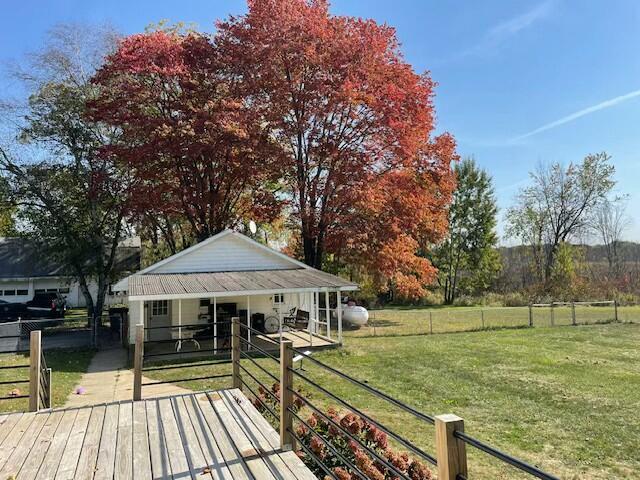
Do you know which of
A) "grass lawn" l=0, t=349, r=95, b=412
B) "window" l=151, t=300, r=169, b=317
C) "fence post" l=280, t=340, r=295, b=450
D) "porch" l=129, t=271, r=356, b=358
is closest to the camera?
"fence post" l=280, t=340, r=295, b=450

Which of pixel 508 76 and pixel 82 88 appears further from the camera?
pixel 82 88

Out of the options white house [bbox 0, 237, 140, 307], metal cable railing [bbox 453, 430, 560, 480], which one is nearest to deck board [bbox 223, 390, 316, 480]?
metal cable railing [bbox 453, 430, 560, 480]

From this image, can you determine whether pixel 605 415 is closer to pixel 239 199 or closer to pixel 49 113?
pixel 239 199

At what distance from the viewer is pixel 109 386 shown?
9.56m

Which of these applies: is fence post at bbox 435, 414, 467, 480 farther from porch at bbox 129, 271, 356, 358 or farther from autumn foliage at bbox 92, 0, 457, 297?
autumn foliage at bbox 92, 0, 457, 297

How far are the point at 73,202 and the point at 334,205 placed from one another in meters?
12.8

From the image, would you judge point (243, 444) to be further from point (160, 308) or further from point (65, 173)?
point (65, 173)

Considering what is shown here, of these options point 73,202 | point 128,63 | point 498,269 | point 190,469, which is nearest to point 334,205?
point 128,63

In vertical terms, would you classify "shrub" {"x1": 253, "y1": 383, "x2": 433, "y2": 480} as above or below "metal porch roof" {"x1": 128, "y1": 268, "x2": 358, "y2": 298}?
below

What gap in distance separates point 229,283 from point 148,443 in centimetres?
1020

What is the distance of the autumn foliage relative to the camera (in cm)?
1850

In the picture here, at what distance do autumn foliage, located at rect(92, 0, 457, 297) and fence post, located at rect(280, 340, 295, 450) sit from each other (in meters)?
14.6

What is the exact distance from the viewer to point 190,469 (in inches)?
141

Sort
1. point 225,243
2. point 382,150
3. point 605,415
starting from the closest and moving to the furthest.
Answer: point 605,415
point 225,243
point 382,150
